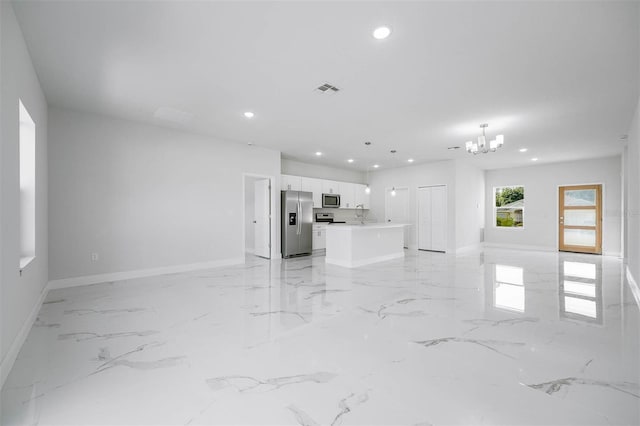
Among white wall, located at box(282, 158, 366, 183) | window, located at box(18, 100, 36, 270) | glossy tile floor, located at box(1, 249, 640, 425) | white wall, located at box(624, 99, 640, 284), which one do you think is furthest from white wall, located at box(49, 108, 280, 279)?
white wall, located at box(624, 99, 640, 284)

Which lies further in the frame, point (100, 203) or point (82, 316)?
point (100, 203)

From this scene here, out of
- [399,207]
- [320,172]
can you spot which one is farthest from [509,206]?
[320,172]

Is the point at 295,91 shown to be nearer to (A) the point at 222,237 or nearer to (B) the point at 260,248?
(A) the point at 222,237

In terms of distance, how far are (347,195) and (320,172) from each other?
1157 mm

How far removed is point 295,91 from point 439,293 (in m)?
3.35

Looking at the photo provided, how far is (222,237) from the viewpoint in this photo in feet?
19.9

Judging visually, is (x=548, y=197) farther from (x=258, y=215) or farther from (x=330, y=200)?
(x=258, y=215)

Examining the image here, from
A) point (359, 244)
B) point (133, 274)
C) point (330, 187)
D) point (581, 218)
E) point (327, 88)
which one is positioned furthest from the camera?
point (330, 187)

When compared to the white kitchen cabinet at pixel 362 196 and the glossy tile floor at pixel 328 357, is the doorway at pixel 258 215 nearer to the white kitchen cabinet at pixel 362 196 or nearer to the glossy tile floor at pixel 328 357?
the glossy tile floor at pixel 328 357

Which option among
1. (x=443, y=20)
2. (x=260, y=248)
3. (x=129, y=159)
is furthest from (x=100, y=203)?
(x=443, y=20)

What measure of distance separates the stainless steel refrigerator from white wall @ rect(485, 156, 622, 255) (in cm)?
644

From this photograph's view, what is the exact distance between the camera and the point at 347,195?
9375 mm

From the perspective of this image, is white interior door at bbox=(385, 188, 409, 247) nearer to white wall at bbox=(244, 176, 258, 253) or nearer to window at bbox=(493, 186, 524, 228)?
window at bbox=(493, 186, 524, 228)

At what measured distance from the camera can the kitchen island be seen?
19.9ft
